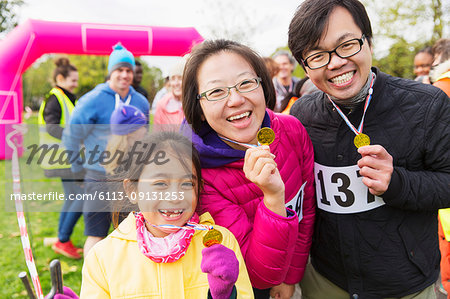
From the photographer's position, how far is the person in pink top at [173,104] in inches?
179

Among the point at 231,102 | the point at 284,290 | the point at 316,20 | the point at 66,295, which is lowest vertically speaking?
the point at 66,295

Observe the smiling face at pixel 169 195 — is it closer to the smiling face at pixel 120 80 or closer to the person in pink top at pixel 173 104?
the smiling face at pixel 120 80

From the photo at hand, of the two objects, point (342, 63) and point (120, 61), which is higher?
point (342, 63)

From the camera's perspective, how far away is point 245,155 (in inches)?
55.2

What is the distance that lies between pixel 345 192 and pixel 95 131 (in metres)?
2.93

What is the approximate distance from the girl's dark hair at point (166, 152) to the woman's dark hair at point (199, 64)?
0.40 ft

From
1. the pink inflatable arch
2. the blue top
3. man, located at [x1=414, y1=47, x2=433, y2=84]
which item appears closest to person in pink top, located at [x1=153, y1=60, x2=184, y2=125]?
the pink inflatable arch

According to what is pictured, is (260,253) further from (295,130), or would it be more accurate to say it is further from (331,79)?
(331,79)

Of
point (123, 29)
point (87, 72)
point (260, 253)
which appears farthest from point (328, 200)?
point (87, 72)

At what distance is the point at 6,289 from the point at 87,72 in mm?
33528

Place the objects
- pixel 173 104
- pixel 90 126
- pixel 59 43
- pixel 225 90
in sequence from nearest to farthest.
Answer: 1. pixel 225 90
2. pixel 90 126
3. pixel 173 104
4. pixel 59 43

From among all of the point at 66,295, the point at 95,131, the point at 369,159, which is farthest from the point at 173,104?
the point at 369,159

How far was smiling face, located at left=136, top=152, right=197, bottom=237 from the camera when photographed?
1575 millimetres

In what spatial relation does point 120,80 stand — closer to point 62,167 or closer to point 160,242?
point 62,167
